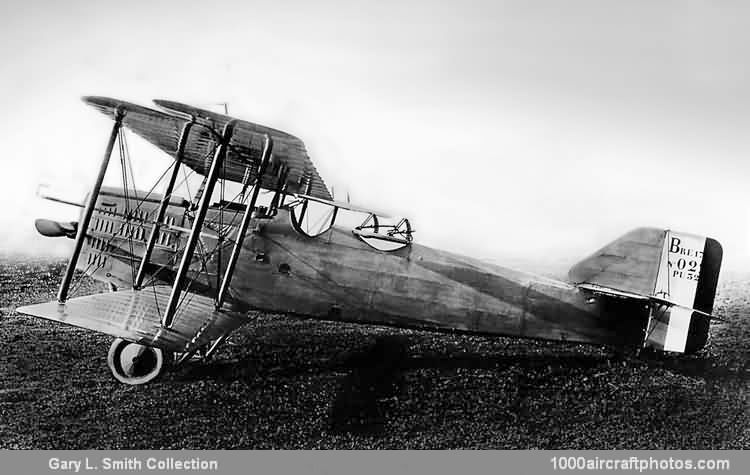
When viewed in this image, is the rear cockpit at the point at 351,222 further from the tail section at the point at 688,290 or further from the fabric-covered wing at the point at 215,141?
the tail section at the point at 688,290

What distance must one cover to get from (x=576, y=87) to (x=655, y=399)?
2.60m

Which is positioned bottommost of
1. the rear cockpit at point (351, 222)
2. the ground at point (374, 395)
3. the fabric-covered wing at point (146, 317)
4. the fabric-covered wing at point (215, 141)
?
the ground at point (374, 395)

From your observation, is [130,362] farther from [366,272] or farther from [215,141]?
[366,272]

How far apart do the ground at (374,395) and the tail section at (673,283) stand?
0.34 m

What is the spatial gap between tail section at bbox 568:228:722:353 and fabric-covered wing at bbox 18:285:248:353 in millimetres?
2925

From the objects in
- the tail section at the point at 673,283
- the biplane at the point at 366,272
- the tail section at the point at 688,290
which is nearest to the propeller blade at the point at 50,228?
the biplane at the point at 366,272

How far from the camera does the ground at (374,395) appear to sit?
348 centimetres

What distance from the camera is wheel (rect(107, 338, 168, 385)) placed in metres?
3.82

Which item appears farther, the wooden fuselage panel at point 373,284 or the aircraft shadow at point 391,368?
the wooden fuselage panel at point 373,284

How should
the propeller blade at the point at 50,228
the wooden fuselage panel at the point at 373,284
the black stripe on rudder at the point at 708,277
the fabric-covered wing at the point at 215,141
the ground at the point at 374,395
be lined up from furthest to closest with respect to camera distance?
the wooden fuselage panel at the point at 373,284
the propeller blade at the point at 50,228
the black stripe on rudder at the point at 708,277
the ground at the point at 374,395
the fabric-covered wing at the point at 215,141

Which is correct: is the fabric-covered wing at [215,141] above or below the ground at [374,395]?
above

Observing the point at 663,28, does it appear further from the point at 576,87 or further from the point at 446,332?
the point at 446,332

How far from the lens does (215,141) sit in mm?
3729

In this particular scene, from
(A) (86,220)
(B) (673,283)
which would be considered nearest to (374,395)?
(A) (86,220)
